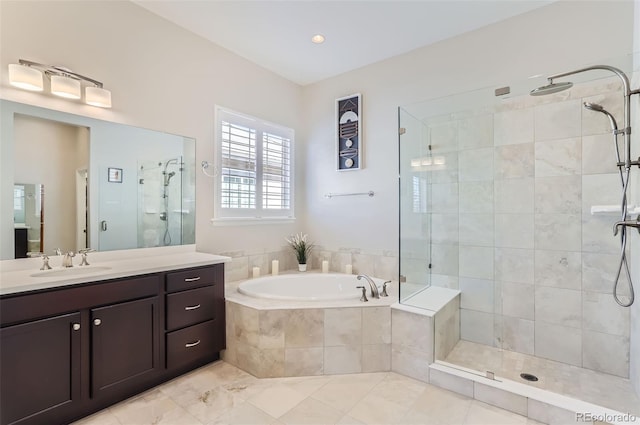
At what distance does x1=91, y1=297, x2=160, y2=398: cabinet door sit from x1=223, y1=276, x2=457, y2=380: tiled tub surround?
2.12 feet

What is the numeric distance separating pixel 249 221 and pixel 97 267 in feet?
4.90

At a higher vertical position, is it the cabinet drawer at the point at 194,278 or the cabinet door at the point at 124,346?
the cabinet drawer at the point at 194,278

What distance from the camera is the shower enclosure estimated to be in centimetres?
217

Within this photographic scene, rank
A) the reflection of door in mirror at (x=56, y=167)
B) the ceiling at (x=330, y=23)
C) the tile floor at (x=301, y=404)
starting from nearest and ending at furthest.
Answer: the tile floor at (x=301, y=404) → the reflection of door in mirror at (x=56, y=167) → the ceiling at (x=330, y=23)

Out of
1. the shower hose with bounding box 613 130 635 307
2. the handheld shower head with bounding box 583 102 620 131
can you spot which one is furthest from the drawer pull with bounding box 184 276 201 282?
the handheld shower head with bounding box 583 102 620 131

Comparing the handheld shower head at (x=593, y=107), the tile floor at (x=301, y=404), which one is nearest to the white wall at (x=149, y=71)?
the tile floor at (x=301, y=404)

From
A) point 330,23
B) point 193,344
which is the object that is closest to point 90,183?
point 193,344

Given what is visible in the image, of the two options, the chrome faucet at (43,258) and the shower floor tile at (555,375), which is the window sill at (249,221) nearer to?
the chrome faucet at (43,258)

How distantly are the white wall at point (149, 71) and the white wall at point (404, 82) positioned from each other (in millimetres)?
644

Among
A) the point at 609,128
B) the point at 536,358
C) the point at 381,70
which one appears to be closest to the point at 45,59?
the point at 381,70

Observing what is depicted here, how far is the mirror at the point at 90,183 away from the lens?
76.0 inches

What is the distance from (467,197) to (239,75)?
267 cm

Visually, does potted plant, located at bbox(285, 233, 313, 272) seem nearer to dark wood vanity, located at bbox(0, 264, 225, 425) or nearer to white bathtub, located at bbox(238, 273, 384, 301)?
white bathtub, located at bbox(238, 273, 384, 301)

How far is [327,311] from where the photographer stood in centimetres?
236
